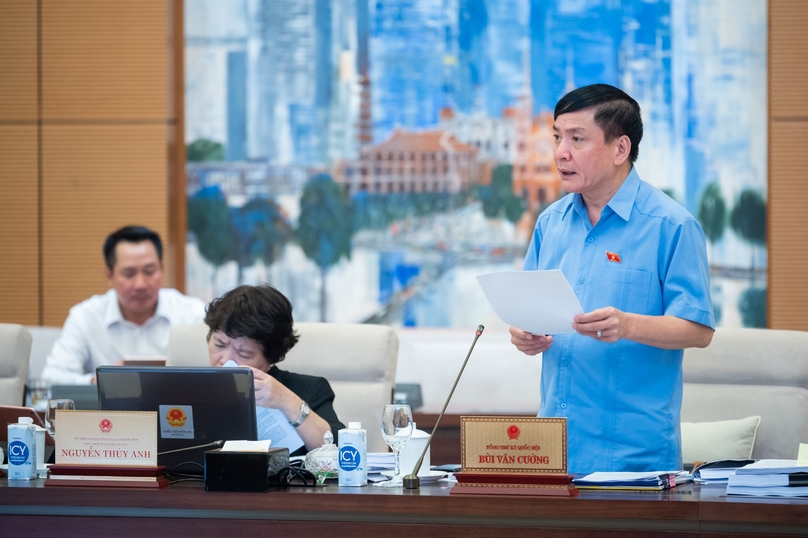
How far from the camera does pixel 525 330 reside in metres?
2.15

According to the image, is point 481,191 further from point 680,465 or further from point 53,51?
point 680,465

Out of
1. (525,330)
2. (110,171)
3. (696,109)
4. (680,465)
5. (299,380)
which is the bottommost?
(680,465)

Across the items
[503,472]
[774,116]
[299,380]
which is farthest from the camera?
[774,116]

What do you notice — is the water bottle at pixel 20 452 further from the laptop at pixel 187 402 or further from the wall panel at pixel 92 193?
the wall panel at pixel 92 193

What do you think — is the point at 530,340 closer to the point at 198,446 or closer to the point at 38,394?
the point at 198,446

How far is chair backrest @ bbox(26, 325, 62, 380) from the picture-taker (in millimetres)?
4168

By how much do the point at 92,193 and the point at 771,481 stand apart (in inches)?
149

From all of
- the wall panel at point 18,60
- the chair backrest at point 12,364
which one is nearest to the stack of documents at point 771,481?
the chair backrest at point 12,364

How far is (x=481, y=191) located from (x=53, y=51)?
226 cm

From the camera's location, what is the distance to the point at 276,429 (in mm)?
2250

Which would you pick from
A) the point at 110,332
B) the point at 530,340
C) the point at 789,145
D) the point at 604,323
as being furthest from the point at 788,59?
the point at 110,332

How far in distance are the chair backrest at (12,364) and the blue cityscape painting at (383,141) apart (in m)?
1.86

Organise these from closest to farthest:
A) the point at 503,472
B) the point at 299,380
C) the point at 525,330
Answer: the point at 503,472, the point at 525,330, the point at 299,380

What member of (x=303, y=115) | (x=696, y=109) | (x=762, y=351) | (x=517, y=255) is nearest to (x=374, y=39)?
(x=303, y=115)
